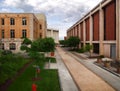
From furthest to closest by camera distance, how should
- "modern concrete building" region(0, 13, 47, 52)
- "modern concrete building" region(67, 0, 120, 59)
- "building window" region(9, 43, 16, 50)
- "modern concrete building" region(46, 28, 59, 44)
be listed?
"modern concrete building" region(46, 28, 59, 44)
"modern concrete building" region(0, 13, 47, 52)
"building window" region(9, 43, 16, 50)
"modern concrete building" region(67, 0, 120, 59)

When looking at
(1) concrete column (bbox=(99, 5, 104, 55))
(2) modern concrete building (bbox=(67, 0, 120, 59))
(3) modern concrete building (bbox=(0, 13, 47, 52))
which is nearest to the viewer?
(2) modern concrete building (bbox=(67, 0, 120, 59))

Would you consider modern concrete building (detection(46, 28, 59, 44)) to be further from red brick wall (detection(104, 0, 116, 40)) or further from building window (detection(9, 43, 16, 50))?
red brick wall (detection(104, 0, 116, 40))

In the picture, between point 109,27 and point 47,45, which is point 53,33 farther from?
point 47,45

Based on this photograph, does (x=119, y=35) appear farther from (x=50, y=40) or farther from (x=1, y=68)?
(x=1, y=68)

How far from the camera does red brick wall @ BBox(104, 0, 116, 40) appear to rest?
138 ft

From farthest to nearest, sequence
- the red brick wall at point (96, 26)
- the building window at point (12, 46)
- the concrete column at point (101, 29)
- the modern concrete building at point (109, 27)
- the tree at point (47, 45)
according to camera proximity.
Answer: the building window at point (12, 46)
the red brick wall at point (96, 26)
the concrete column at point (101, 29)
the tree at point (47, 45)
the modern concrete building at point (109, 27)

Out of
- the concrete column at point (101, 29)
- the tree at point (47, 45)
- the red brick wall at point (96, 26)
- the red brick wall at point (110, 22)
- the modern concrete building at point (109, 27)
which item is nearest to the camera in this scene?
the modern concrete building at point (109, 27)

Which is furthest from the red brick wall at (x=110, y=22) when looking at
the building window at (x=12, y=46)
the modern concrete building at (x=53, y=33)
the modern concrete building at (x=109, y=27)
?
the modern concrete building at (x=53, y=33)

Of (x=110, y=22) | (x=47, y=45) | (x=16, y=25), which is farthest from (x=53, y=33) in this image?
(x=47, y=45)

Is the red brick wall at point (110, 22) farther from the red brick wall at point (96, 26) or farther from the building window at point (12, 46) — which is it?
the building window at point (12, 46)

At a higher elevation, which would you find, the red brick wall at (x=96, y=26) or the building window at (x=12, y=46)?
the red brick wall at (x=96, y=26)

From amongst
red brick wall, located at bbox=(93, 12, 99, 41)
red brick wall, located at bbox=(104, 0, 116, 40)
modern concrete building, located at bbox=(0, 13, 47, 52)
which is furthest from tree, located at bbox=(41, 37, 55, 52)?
modern concrete building, located at bbox=(0, 13, 47, 52)

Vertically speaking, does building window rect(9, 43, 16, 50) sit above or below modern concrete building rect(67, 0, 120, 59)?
below

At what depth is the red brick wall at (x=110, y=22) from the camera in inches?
1661
